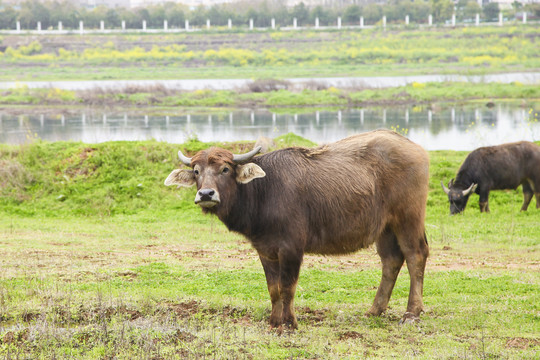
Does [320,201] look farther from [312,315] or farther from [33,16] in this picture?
[33,16]

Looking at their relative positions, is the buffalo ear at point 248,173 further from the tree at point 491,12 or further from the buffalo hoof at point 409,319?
the tree at point 491,12

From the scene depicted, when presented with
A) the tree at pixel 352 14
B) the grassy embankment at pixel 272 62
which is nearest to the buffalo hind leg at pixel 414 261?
the grassy embankment at pixel 272 62

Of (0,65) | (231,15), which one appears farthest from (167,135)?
(231,15)

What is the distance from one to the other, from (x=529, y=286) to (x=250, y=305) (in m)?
3.46

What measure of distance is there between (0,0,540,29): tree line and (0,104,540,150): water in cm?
5162

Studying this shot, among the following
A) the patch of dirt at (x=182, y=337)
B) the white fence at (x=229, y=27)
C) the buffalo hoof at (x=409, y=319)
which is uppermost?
the white fence at (x=229, y=27)

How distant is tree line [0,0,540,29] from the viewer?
84.8 m

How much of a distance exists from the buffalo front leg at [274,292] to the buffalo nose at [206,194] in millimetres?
991

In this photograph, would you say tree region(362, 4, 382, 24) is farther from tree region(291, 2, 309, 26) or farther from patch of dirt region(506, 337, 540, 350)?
patch of dirt region(506, 337, 540, 350)

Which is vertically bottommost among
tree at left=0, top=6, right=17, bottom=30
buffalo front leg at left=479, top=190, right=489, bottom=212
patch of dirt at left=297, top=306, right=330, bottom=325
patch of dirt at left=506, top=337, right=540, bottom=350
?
buffalo front leg at left=479, top=190, right=489, bottom=212

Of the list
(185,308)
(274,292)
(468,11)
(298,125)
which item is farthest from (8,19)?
(274,292)

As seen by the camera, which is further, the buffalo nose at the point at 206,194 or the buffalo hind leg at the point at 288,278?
the buffalo hind leg at the point at 288,278

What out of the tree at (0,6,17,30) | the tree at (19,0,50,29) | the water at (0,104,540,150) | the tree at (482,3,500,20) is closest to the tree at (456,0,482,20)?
the tree at (482,3,500,20)

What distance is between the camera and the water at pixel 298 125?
25.5m
